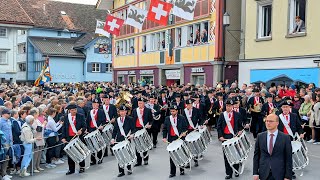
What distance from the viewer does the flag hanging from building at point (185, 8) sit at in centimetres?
2195

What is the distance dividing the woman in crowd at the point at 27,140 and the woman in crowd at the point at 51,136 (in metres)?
1.14

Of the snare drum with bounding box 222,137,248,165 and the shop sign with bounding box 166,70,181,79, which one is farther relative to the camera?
the shop sign with bounding box 166,70,181,79

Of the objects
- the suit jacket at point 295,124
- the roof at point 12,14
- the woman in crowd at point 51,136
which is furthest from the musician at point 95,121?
the roof at point 12,14

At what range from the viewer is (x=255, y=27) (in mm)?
26141

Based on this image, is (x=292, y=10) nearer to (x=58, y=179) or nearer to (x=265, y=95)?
(x=265, y=95)

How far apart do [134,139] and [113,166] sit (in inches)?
46.0

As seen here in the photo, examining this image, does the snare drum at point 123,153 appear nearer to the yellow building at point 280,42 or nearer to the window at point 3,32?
the yellow building at point 280,42

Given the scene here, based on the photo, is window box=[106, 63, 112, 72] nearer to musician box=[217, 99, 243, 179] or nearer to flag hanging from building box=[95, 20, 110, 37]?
flag hanging from building box=[95, 20, 110, 37]

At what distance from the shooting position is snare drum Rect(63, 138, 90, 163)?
1196 cm

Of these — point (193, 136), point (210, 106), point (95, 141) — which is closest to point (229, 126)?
point (193, 136)

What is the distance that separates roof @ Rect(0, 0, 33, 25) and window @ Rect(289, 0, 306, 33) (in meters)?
31.8

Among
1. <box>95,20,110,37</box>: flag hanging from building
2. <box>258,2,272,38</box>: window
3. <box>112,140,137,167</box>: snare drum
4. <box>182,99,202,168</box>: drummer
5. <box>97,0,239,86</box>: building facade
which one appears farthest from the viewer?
<box>95,20,110,37</box>: flag hanging from building

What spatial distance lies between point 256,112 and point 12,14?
122 ft

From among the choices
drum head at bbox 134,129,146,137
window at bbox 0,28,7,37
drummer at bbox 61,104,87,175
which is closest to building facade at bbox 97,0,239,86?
window at bbox 0,28,7,37
